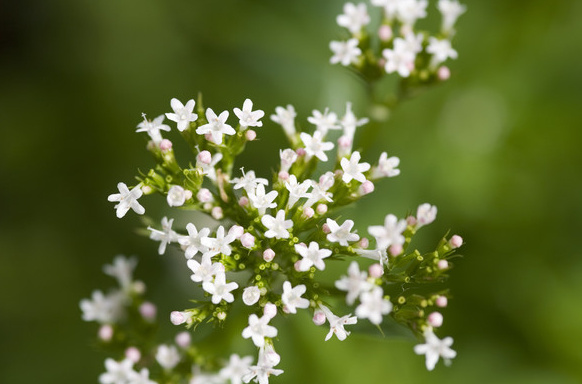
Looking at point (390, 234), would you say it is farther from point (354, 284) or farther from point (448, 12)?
point (448, 12)

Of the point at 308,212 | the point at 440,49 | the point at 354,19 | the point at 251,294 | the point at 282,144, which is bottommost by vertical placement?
the point at 251,294

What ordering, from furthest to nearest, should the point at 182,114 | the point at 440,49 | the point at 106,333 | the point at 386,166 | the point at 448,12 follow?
the point at 448,12, the point at 440,49, the point at 106,333, the point at 386,166, the point at 182,114

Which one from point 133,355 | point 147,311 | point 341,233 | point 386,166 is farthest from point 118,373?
point 386,166

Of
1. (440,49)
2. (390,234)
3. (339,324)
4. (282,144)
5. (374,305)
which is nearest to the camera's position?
(374,305)

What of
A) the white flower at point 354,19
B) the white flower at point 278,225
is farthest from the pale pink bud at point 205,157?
the white flower at point 354,19

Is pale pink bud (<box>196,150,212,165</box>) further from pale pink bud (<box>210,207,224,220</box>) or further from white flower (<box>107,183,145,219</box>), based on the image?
white flower (<box>107,183,145,219</box>)

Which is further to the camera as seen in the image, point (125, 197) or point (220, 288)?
point (125, 197)
